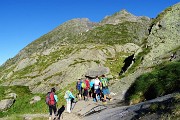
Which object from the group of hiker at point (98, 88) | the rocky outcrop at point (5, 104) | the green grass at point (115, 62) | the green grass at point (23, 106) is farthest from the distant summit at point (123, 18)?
the group of hiker at point (98, 88)

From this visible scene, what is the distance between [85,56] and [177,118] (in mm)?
81637

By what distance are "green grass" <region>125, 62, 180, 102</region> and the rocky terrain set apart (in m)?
2.09

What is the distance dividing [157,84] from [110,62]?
212ft

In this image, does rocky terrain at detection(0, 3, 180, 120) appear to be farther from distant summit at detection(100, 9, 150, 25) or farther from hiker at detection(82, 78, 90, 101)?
hiker at detection(82, 78, 90, 101)

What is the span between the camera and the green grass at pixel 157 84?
84.6 feet

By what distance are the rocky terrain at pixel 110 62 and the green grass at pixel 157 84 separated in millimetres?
2088

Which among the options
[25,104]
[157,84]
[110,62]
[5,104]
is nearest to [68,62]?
[110,62]

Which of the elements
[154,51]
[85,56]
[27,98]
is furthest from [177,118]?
[85,56]

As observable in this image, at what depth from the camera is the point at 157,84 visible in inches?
1115

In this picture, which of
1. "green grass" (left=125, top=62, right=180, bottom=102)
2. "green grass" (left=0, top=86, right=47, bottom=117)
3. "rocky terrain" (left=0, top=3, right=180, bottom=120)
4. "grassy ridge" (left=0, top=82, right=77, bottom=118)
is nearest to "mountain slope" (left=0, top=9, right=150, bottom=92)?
"rocky terrain" (left=0, top=3, right=180, bottom=120)

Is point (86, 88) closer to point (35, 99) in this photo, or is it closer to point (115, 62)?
point (35, 99)

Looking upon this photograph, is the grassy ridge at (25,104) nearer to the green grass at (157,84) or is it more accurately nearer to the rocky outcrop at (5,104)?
the rocky outcrop at (5,104)

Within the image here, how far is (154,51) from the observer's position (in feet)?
158

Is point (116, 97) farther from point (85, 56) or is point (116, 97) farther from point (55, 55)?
point (55, 55)
